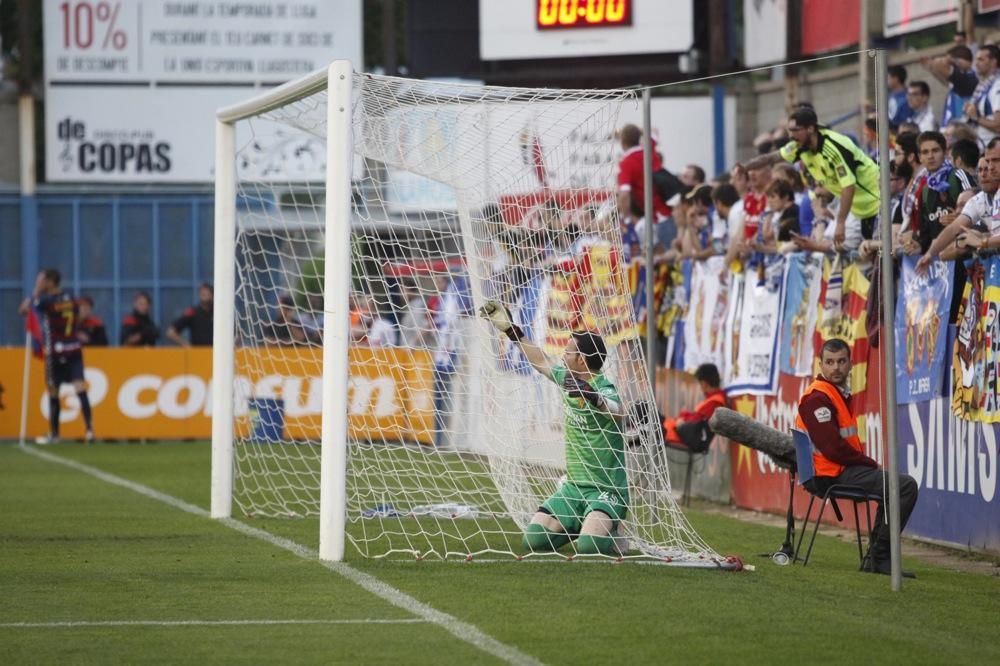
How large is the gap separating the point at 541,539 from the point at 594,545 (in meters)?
0.39

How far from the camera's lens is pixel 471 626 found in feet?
26.2

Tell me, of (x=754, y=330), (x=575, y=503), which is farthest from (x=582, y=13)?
(x=575, y=503)

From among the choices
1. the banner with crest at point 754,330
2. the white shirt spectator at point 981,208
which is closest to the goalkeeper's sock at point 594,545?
the white shirt spectator at point 981,208

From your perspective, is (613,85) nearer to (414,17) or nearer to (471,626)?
(414,17)

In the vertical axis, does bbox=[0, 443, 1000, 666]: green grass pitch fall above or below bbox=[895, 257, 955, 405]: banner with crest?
below

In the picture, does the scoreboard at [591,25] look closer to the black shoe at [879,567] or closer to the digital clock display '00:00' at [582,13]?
the digital clock display '00:00' at [582,13]

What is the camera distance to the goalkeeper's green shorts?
10.9 metres

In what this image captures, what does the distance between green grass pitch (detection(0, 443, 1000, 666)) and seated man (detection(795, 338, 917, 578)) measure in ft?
1.12

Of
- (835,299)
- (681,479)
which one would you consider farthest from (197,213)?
(835,299)

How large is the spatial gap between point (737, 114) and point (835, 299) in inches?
498

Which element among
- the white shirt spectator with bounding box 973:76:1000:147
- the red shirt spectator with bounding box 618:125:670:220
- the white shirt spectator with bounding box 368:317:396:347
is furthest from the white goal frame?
the red shirt spectator with bounding box 618:125:670:220

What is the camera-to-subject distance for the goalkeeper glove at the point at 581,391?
10594 mm

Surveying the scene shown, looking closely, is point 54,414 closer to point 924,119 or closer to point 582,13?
point 582,13

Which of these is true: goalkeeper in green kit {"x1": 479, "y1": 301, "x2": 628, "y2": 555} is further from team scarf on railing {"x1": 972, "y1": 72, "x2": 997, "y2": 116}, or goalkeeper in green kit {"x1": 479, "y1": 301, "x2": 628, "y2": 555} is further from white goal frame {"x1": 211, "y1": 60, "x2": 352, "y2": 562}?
team scarf on railing {"x1": 972, "y1": 72, "x2": 997, "y2": 116}
